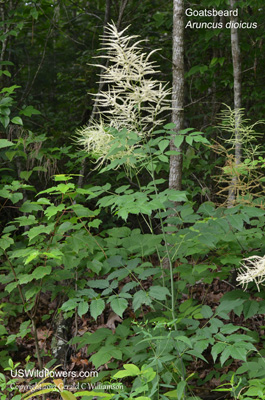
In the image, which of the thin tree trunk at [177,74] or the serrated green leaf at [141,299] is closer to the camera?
the serrated green leaf at [141,299]

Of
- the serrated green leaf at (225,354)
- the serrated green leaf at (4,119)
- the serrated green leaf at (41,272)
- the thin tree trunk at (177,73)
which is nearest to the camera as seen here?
the serrated green leaf at (225,354)

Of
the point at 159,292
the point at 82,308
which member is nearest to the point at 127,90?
the point at 159,292

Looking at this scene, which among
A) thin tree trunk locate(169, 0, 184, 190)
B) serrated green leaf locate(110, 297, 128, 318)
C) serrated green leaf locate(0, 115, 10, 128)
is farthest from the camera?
thin tree trunk locate(169, 0, 184, 190)

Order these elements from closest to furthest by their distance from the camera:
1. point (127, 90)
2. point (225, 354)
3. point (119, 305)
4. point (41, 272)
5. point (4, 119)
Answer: point (225, 354) < point (119, 305) < point (127, 90) < point (41, 272) < point (4, 119)

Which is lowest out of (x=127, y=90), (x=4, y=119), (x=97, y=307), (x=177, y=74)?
(x=97, y=307)

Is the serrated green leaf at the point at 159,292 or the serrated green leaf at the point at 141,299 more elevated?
the serrated green leaf at the point at 159,292

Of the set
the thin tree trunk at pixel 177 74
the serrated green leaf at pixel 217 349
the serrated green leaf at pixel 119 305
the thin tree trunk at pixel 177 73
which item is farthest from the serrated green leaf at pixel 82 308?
the thin tree trunk at pixel 177 73

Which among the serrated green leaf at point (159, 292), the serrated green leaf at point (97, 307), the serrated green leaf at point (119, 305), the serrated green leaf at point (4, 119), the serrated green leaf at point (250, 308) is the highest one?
the serrated green leaf at point (4, 119)

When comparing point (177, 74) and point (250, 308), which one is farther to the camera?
point (177, 74)

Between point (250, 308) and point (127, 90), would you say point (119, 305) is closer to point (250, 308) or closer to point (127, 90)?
point (250, 308)

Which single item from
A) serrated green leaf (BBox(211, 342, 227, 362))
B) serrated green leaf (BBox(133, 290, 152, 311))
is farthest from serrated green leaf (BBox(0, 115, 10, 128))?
serrated green leaf (BBox(211, 342, 227, 362))

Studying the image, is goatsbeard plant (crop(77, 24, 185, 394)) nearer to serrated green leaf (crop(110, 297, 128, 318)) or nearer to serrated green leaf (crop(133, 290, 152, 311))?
serrated green leaf (crop(133, 290, 152, 311))

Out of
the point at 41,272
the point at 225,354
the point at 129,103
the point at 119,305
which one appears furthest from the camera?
the point at 41,272

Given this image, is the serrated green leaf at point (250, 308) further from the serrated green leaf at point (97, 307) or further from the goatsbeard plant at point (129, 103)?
the serrated green leaf at point (97, 307)
